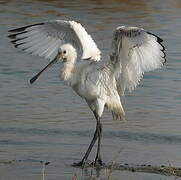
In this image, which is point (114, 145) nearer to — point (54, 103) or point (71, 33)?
point (71, 33)

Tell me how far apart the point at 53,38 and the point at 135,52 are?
1399mm

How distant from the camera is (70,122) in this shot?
37.4 ft

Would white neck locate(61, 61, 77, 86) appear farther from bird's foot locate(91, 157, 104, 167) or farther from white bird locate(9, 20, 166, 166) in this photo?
bird's foot locate(91, 157, 104, 167)

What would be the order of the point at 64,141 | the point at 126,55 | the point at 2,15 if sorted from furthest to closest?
the point at 2,15 < the point at 64,141 < the point at 126,55

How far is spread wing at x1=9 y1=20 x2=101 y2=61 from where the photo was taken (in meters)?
10.4

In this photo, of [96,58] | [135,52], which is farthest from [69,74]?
[135,52]

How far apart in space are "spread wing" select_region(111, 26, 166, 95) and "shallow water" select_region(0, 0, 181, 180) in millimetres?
956

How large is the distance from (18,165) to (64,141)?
1.37 m

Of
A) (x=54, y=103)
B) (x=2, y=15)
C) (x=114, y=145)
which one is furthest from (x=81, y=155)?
(x=2, y=15)

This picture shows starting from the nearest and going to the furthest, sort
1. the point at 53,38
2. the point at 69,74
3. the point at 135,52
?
the point at 135,52 → the point at 69,74 → the point at 53,38

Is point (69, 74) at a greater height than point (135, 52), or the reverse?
point (135, 52)

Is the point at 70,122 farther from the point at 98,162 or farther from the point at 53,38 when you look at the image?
the point at 98,162

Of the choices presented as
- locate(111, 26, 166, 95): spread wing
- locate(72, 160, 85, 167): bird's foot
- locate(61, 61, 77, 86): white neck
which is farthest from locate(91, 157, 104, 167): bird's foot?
locate(111, 26, 166, 95): spread wing

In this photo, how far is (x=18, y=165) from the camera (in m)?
9.20
